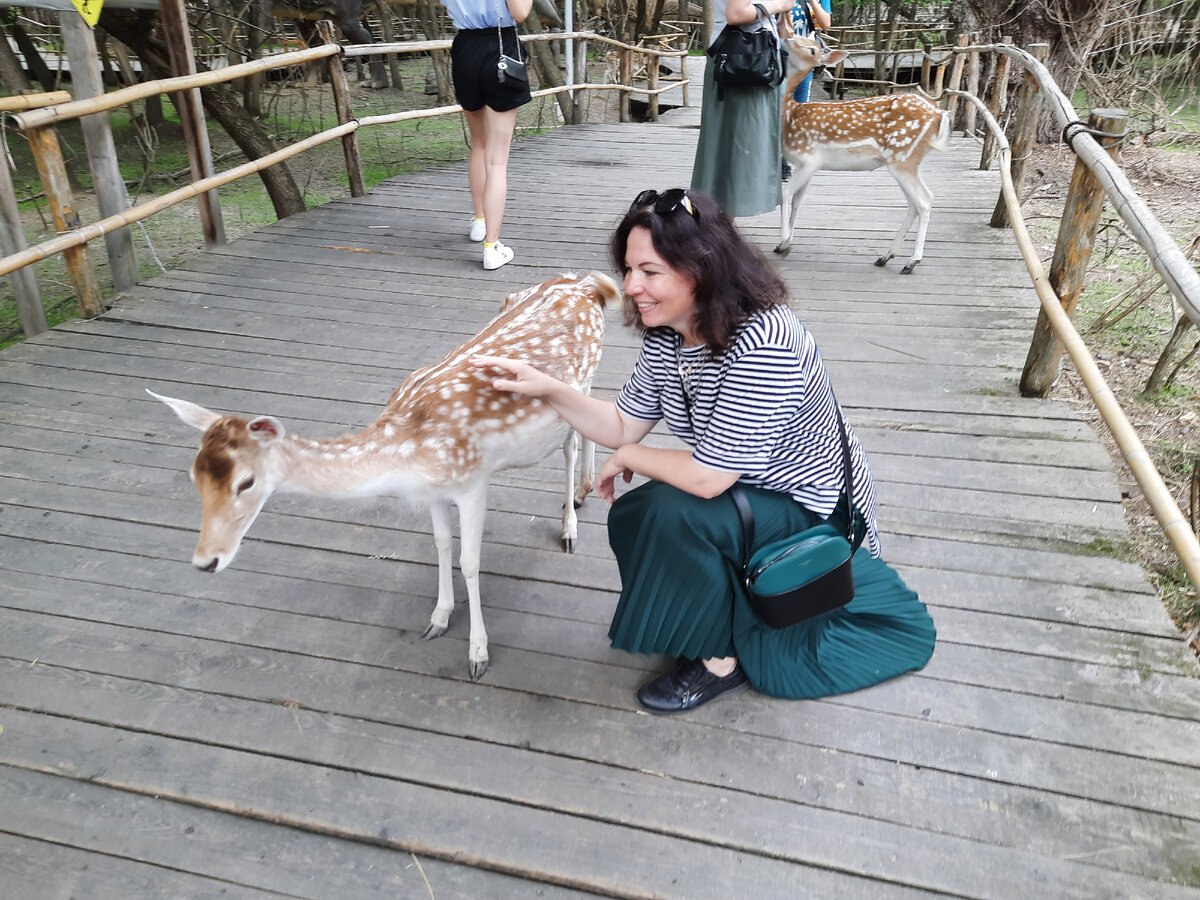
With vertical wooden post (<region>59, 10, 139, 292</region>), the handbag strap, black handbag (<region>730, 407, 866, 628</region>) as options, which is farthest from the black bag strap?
vertical wooden post (<region>59, 10, 139, 292</region>)

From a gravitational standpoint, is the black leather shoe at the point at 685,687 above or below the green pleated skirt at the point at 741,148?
below

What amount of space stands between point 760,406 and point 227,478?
131 centimetres

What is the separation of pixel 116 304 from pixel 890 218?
16.5 ft

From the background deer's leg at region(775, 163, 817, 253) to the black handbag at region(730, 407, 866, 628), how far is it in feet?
11.7

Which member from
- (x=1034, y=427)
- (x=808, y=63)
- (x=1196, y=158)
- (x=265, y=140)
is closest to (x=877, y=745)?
(x=1034, y=427)

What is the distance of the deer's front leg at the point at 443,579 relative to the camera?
2547mm

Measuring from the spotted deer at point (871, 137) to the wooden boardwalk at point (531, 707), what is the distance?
4.93 ft

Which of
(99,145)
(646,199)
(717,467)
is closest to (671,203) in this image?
(646,199)

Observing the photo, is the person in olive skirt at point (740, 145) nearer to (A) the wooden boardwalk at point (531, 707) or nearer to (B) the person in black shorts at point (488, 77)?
(B) the person in black shorts at point (488, 77)

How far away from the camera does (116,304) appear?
15.9 ft

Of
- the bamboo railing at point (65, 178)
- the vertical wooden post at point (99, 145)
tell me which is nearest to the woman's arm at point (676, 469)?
the bamboo railing at point (65, 178)

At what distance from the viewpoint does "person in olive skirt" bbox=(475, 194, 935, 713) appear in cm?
196

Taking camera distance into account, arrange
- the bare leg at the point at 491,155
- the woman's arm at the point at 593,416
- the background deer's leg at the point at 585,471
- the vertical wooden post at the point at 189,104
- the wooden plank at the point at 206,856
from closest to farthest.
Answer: the wooden plank at the point at 206,856
the woman's arm at the point at 593,416
the background deer's leg at the point at 585,471
the bare leg at the point at 491,155
the vertical wooden post at the point at 189,104

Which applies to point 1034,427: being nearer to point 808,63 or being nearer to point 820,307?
point 820,307
